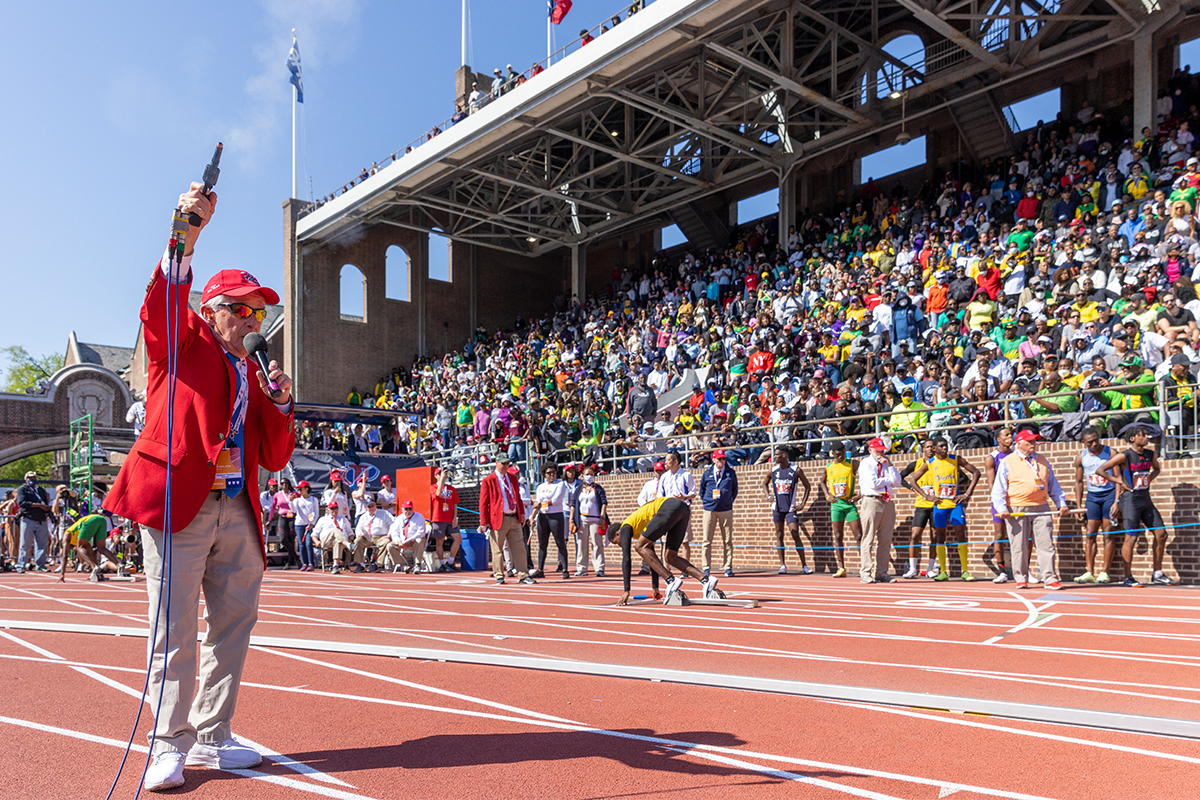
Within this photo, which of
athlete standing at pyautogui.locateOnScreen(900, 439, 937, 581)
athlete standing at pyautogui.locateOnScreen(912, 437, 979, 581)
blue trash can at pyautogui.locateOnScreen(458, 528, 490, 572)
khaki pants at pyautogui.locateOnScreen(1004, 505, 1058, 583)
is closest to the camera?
khaki pants at pyautogui.locateOnScreen(1004, 505, 1058, 583)

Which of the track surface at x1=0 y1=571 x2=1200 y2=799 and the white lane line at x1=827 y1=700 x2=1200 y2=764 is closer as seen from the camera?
the track surface at x1=0 y1=571 x2=1200 y2=799

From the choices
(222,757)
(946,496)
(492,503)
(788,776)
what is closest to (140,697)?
(222,757)

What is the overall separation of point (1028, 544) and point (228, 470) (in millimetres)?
11056

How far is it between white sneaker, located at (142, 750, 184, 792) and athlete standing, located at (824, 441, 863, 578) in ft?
39.4

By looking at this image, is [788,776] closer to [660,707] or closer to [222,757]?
[660,707]

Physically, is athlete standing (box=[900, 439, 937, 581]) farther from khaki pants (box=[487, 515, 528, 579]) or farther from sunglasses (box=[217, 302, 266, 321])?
sunglasses (box=[217, 302, 266, 321])

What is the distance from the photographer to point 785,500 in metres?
15.8

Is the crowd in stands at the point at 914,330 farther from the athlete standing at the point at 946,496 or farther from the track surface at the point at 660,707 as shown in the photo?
the track surface at the point at 660,707

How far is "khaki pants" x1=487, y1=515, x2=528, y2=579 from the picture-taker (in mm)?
15117

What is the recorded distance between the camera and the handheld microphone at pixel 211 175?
374 cm

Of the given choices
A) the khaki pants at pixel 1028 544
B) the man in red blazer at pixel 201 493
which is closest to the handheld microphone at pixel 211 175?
the man in red blazer at pixel 201 493

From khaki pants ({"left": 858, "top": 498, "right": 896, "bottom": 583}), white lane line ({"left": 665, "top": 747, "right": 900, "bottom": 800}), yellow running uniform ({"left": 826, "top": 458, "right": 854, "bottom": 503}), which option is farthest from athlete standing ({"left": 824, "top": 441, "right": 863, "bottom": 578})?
white lane line ({"left": 665, "top": 747, "right": 900, "bottom": 800})

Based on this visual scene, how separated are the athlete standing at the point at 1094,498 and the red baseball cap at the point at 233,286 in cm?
1082

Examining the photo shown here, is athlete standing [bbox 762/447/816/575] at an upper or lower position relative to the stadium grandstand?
lower
